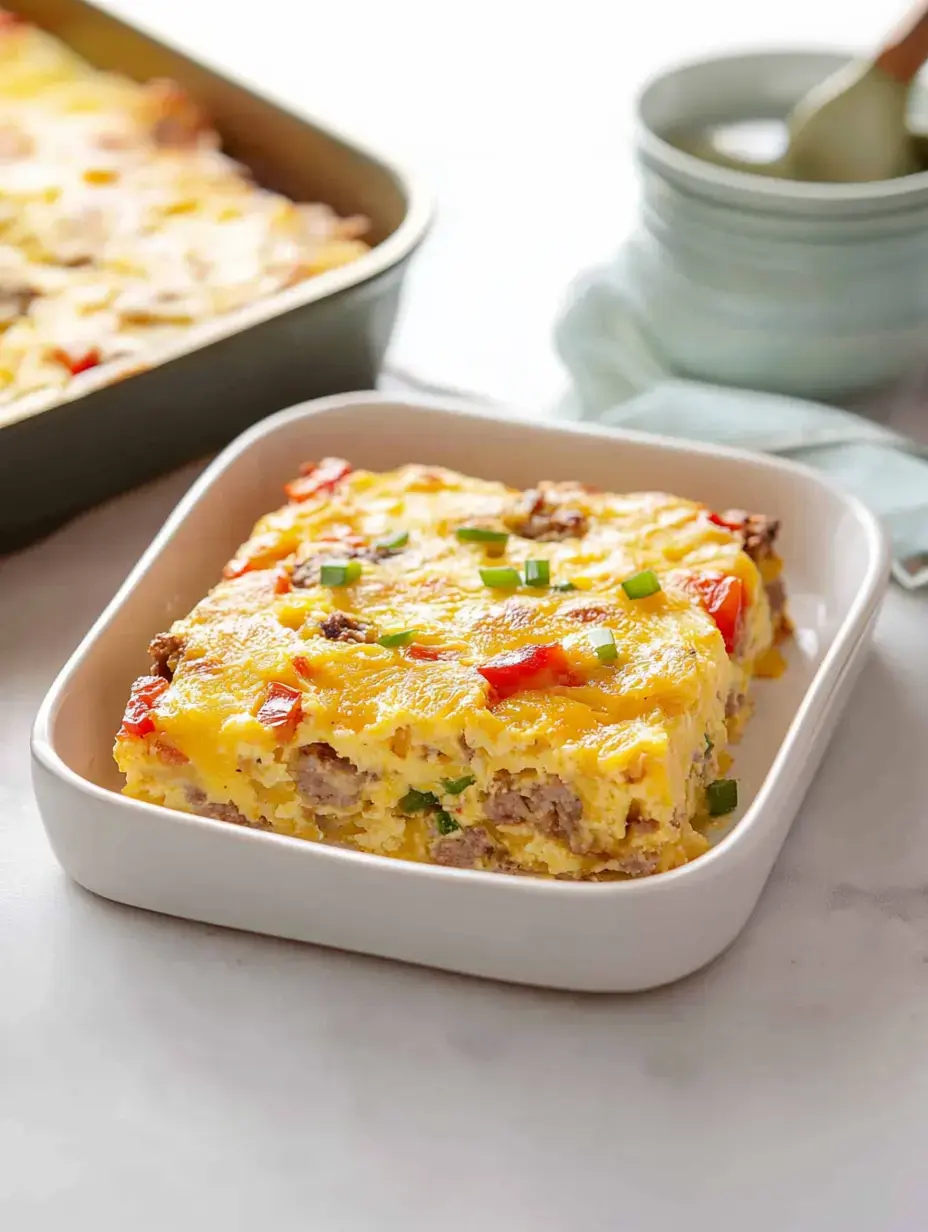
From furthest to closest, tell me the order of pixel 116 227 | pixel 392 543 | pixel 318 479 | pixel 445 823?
pixel 116 227
pixel 318 479
pixel 392 543
pixel 445 823

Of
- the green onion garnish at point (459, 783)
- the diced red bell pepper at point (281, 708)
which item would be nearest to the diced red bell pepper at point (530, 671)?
the green onion garnish at point (459, 783)

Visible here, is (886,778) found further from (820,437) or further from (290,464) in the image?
(290,464)

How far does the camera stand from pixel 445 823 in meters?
2.41

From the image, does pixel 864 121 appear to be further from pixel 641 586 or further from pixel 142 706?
pixel 142 706

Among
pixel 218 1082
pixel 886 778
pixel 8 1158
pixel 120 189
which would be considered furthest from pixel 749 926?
pixel 120 189

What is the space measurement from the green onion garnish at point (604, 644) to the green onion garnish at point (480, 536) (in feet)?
1.06

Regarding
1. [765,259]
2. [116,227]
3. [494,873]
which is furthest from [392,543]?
[116,227]

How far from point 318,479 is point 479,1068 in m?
1.12

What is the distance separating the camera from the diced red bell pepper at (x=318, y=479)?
2.91m

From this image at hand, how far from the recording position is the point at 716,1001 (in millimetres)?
2357

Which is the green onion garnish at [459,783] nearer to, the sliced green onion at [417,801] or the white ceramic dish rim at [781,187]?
the sliced green onion at [417,801]

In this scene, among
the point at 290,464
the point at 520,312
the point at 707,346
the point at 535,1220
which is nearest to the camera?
the point at 535,1220

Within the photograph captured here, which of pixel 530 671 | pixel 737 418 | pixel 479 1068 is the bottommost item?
pixel 479 1068

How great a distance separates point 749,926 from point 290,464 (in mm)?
1267
